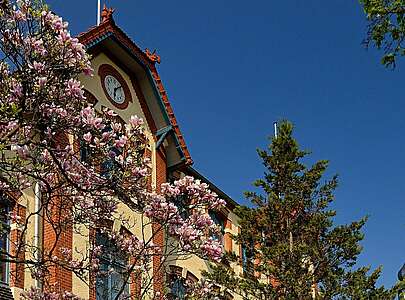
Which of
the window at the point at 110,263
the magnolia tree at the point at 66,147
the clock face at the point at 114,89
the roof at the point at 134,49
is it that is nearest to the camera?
the magnolia tree at the point at 66,147

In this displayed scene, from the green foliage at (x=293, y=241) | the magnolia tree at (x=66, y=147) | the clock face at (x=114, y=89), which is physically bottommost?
the magnolia tree at (x=66, y=147)

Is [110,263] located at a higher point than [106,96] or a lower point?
lower

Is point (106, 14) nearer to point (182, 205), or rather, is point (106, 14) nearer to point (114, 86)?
point (114, 86)

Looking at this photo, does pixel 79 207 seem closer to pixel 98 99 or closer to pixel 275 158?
pixel 98 99

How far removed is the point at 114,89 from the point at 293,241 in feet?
24.4

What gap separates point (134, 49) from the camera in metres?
21.7

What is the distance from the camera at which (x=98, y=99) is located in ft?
66.1

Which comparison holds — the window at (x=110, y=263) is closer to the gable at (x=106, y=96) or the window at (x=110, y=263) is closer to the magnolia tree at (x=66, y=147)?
the magnolia tree at (x=66, y=147)

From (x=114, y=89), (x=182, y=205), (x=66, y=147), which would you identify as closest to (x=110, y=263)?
(x=182, y=205)

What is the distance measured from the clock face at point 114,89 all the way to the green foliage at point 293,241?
575cm

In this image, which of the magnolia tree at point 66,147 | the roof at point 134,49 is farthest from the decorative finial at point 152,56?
the magnolia tree at point 66,147

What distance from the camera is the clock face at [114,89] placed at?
20.9 meters

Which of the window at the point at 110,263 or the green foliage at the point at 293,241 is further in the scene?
the green foliage at the point at 293,241

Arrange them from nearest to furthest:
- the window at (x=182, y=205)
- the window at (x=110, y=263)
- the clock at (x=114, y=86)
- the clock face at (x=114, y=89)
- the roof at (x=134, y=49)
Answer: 1. the window at (x=182, y=205)
2. the window at (x=110, y=263)
3. the roof at (x=134, y=49)
4. the clock at (x=114, y=86)
5. the clock face at (x=114, y=89)
